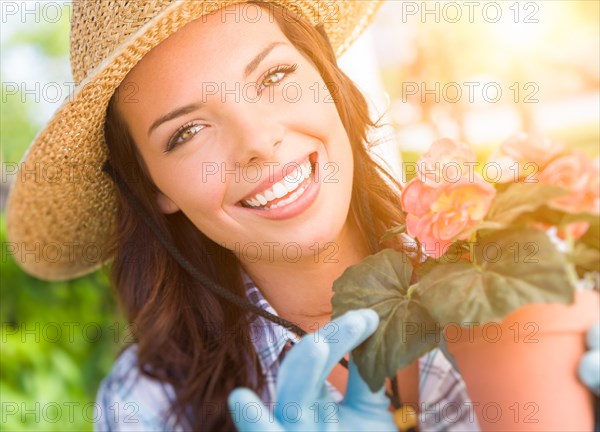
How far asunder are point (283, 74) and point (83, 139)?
0.45 metres

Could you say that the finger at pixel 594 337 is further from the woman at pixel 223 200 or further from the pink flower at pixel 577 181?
the woman at pixel 223 200

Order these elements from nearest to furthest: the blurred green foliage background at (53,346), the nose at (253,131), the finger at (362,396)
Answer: the finger at (362,396) → the nose at (253,131) → the blurred green foliage background at (53,346)

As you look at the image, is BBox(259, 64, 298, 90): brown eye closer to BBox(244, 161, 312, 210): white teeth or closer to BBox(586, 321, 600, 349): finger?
BBox(244, 161, 312, 210): white teeth

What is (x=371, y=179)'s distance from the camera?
155cm

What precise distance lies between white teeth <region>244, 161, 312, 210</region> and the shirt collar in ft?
0.89

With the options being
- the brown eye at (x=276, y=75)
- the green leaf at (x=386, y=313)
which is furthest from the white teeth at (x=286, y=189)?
the green leaf at (x=386, y=313)

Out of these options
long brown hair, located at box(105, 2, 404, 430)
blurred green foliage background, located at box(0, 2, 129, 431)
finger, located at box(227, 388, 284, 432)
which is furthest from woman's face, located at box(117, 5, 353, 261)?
blurred green foliage background, located at box(0, 2, 129, 431)

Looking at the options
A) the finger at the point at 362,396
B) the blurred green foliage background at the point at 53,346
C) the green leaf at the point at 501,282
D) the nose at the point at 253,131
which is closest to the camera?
the green leaf at the point at 501,282

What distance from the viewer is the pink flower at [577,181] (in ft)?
2.87

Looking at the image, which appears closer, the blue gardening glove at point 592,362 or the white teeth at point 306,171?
the blue gardening glove at point 592,362

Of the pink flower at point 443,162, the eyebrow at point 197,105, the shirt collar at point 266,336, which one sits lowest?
the shirt collar at point 266,336

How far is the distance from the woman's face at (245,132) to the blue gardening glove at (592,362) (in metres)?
0.49

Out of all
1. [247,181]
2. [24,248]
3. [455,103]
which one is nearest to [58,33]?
[455,103]

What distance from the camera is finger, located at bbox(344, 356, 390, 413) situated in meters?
1.07
